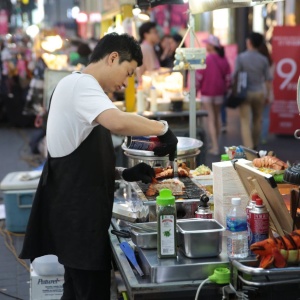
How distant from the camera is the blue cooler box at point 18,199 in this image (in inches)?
309

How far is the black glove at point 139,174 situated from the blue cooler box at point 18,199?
3.44 metres

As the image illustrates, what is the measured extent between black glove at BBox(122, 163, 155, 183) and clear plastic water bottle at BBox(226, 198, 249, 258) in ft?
2.55

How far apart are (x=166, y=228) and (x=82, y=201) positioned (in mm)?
687

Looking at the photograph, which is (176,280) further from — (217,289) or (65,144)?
(65,144)

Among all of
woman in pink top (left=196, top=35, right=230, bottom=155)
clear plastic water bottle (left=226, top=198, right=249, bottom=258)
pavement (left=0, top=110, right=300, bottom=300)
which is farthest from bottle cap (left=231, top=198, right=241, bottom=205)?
woman in pink top (left=196, top=35, right=230, bottom=155)

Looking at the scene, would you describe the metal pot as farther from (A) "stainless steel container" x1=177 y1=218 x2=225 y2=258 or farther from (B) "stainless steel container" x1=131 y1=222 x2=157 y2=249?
(A) "stainless steel container" x1=177 y1=218 x2=225 y2=258

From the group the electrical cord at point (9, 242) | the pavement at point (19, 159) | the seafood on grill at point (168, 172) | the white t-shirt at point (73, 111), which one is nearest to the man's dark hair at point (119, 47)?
the white t-shirt at point (73, 111)

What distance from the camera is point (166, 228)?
3572mm

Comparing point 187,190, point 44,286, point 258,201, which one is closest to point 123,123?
point 258,201

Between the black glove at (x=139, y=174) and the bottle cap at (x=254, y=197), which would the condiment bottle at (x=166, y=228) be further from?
the black glove at (x=139, y=174)

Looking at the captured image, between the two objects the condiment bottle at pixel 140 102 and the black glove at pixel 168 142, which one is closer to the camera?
the black glove at pixel 168 142

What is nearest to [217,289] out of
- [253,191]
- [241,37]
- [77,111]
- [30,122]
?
[253,191]

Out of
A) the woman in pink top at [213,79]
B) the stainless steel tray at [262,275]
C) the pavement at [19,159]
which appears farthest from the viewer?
the woman in pink top at [213,79]

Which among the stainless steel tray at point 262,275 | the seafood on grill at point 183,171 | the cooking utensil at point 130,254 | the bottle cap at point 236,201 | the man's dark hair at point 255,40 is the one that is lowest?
the cooking utensil at point 130,254
